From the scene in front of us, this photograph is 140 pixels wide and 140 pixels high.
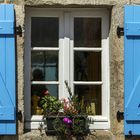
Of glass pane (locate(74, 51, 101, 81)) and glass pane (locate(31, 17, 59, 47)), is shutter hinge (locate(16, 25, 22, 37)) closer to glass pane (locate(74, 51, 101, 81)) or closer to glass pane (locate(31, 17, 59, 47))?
glass pane (locate(31, 17, 59, 47))

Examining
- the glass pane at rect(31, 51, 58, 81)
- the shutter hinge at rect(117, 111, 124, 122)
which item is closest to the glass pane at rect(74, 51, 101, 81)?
the glass pane at rect(31, 51, 58, 81)

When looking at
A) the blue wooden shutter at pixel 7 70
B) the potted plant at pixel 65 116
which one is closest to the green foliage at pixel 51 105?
the potted plant at pixel 65 116

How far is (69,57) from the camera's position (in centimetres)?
616

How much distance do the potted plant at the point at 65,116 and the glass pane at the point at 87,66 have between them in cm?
27

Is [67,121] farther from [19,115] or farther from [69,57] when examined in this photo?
[69,57]

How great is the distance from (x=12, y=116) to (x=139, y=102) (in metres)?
1.36

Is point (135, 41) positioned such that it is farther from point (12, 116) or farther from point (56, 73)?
point (12, 116)

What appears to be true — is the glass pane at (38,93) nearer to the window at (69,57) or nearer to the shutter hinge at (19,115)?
the window at (69,57)

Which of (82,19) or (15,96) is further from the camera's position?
(82,19)

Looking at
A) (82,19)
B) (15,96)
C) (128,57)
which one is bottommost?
(15,96)

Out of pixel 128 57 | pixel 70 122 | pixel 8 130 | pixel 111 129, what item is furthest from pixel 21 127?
pixel 128 57

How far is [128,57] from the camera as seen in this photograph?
19.2 feet

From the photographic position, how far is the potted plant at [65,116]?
5.85 meters

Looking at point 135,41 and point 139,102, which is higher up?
point 135,41
